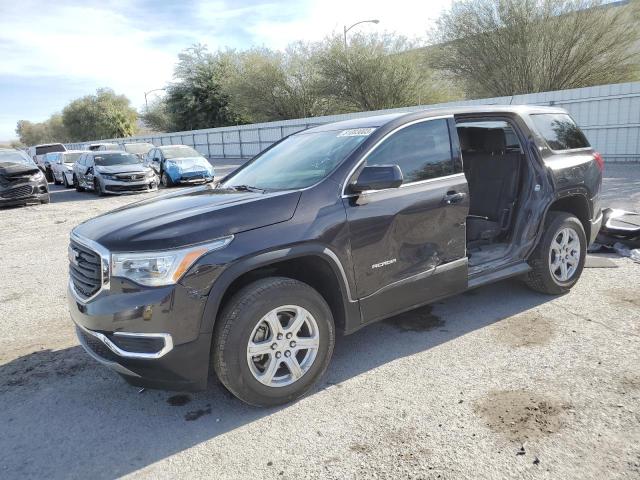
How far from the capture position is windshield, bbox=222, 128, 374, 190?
3596 mm

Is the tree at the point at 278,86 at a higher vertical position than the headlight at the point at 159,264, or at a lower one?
higher

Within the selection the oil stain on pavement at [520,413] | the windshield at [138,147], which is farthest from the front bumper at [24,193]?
the oil stain on pavement at [520,413]

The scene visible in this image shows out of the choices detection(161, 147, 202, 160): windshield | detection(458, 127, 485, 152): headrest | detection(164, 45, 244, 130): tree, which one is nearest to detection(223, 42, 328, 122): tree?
detection(164, 45, 244, 130): tree

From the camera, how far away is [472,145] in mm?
5160

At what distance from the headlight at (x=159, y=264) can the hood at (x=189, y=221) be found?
0.04 metres

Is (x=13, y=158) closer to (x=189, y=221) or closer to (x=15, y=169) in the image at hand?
(x=15, y=169)

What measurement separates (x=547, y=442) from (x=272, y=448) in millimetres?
1505

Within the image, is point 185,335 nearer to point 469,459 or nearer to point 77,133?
point 469,459

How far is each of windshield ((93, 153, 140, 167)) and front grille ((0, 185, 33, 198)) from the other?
2.84 metres

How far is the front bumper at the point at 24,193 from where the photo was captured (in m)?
13.7

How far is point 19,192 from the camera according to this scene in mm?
13914

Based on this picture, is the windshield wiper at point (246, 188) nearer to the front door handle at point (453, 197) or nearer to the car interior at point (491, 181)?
the front door handle at point (453, 197)

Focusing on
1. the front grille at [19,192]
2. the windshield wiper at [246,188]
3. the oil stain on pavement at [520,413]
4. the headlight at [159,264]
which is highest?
the windshield wiper at [246,188]

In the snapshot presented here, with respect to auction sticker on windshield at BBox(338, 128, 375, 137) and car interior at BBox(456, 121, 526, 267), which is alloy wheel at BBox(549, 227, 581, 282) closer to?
car interior at BBox(456, 121, 526, 267)
